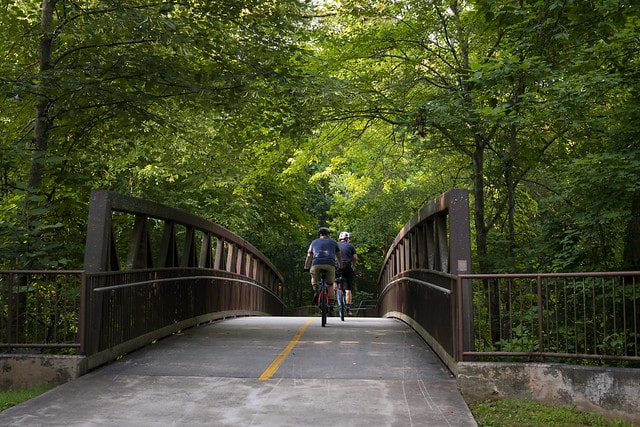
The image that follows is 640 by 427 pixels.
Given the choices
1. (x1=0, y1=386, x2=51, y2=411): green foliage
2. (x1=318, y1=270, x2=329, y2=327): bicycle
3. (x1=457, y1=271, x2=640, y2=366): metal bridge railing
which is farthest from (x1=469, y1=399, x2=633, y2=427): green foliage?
(x1=318, y1=270, x2=329, y2=327): bicycle

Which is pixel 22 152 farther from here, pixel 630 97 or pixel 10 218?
pixel 630 97

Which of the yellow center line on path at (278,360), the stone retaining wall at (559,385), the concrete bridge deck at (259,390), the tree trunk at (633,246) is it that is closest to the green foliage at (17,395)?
the concrete bridge deck at (259,390)

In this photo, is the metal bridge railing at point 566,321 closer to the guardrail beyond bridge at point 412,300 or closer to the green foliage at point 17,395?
the guardrail beyond bridge at point 412,300

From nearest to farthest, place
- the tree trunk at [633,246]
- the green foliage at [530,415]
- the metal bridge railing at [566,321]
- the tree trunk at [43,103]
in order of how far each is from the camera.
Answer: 1. the green foliage at [530,415]
2. the metal bridge railing at [566,321]
3. the tree trunk at [633,246]
4. the tree trunk at [43,103]

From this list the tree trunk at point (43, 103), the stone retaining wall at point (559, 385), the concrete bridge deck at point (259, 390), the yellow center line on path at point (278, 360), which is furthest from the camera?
the tree trunk at point (43, 103)

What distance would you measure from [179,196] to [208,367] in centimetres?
1419

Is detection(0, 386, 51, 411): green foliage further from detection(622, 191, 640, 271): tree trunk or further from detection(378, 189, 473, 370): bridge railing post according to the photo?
detection(622, 191, 640, 271): tree trunk

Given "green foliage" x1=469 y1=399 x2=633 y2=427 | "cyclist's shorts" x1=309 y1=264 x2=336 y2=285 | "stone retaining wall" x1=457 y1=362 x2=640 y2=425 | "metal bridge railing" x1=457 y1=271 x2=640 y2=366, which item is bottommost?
"green foliage" x1=469 y1=399 x2=633 y2=427

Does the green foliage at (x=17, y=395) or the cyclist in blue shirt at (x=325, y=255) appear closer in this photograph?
the green foliage at (x=17, y=395)

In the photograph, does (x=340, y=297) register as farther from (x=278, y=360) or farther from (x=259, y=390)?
(x=259, y=390)

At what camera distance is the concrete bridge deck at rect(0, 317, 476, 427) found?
5.32 meters

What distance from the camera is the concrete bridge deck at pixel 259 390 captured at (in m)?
5.32

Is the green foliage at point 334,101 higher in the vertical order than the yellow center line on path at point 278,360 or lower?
higher

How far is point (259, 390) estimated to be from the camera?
6250mm
